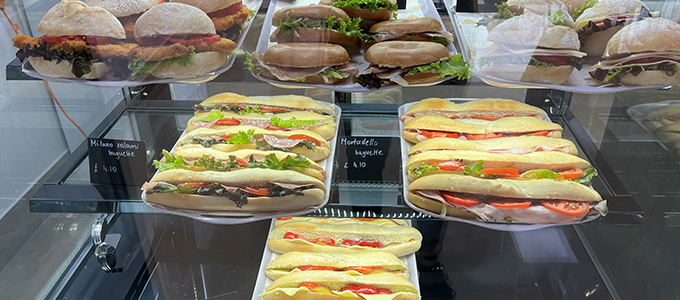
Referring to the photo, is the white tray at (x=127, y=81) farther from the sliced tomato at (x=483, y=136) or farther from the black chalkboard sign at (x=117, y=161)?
the sliced tomato at (x=483, y=136)

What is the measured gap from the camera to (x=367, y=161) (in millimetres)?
1414

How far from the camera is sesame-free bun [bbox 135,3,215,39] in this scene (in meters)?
1.24

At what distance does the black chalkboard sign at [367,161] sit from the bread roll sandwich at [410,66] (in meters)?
0.17

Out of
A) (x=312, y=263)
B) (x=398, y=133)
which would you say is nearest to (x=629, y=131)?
(x=398, y=133)

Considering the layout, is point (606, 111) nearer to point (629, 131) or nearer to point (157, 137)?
point (629, 131)

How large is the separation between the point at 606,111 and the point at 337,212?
923 mm

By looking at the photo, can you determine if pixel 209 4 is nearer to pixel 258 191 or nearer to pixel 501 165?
pixel 258 191

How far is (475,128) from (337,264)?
651mm

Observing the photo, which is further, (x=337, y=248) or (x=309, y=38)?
(x=337, y=248)

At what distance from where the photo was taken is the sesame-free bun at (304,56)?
1375mm

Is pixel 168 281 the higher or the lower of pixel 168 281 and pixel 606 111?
the lower

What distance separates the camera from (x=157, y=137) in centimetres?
167

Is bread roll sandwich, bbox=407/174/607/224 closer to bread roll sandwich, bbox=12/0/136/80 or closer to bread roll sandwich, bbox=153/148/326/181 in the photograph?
bread roll sandwich, bbox=153/148/326/181

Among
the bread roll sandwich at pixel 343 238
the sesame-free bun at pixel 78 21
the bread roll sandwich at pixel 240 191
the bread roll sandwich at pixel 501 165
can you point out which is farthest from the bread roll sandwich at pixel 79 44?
the bread roll sandwich at pixel 501 165
